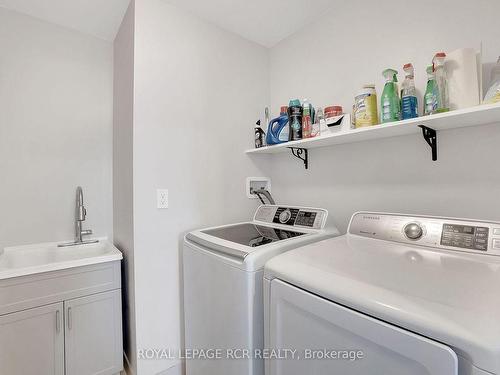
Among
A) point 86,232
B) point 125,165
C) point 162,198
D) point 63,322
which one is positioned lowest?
point 63,322

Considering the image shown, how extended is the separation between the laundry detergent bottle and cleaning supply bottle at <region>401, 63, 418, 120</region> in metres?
0.73

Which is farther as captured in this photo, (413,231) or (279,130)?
(279,130)

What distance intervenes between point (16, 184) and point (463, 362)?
2450 millimetres

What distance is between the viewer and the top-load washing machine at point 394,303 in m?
0.53

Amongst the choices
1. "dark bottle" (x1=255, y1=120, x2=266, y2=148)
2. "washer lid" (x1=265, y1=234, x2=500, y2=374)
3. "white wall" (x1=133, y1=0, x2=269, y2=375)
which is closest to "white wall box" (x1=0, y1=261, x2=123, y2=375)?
"white wall" (x1=133, y1=0, x2=269, y2=375)

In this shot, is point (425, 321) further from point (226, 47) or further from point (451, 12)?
point (226, 47)

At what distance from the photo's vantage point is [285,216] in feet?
5.56

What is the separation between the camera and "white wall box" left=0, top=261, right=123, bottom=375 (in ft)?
4.17

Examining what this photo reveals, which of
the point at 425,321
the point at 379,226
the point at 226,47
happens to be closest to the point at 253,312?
the point at 425,321

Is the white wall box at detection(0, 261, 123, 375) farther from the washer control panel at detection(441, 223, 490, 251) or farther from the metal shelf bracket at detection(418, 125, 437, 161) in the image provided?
the metal shelf bracket at detection(418, 125, 437, 161)

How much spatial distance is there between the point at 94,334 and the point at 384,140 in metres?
2.16

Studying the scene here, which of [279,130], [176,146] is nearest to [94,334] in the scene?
[176,146]

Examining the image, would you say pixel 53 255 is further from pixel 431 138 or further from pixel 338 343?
pixel 431 138

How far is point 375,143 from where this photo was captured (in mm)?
1490
